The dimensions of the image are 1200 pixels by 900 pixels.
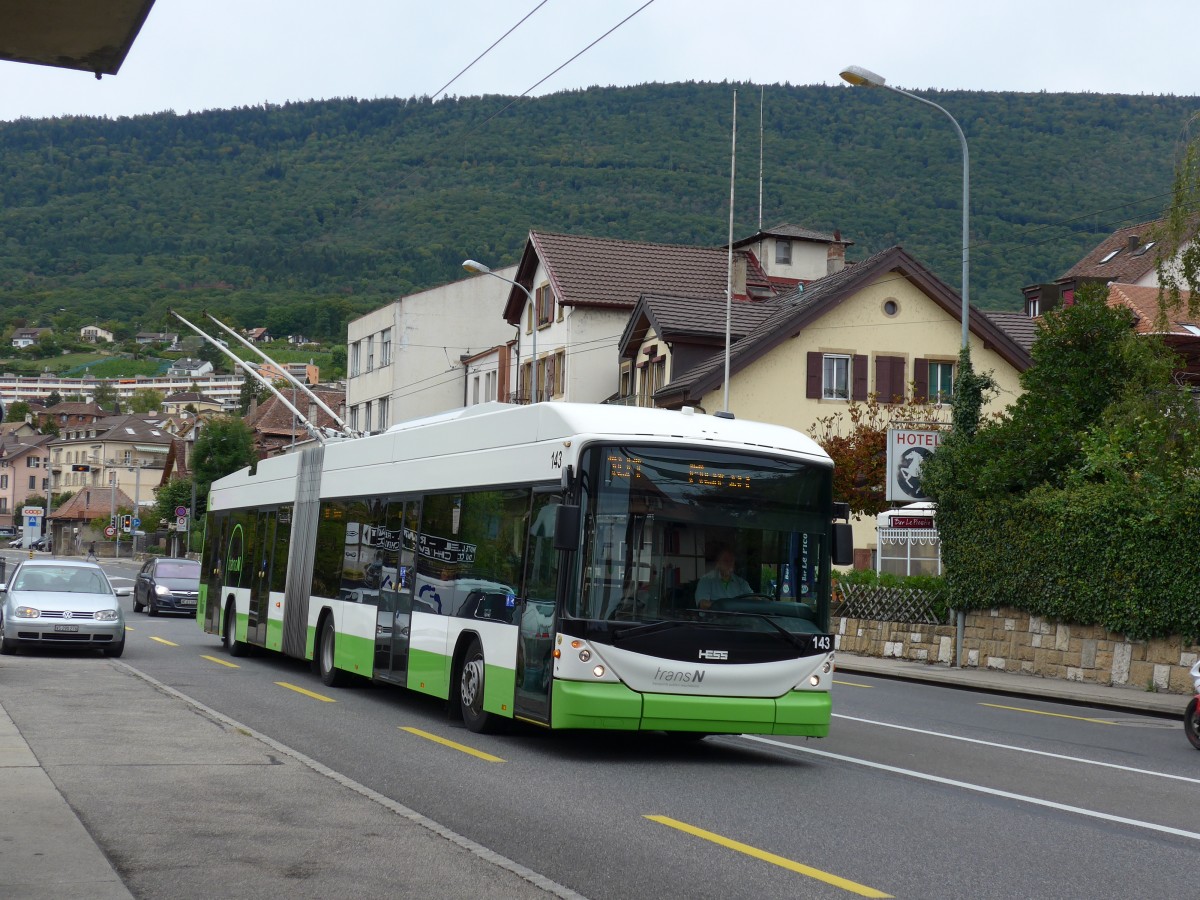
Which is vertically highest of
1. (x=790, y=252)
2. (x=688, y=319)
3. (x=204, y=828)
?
(x=790, y=252)

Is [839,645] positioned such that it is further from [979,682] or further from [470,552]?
[470,552]

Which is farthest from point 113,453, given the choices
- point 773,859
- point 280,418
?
point 773,859

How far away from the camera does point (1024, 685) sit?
24.1m

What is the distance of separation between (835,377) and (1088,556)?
72.7 feet

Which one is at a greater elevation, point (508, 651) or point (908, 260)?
point (908, 260)

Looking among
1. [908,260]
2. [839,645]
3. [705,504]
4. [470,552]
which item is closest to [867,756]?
[705,504]

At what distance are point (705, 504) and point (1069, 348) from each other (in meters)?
16.3

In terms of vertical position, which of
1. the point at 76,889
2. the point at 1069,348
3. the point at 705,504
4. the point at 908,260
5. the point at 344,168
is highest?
the point at 344,168

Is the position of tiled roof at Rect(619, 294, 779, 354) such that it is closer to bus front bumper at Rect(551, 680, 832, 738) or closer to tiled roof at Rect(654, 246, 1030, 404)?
tiled roof at Rect(654, 246, 1030, 404)

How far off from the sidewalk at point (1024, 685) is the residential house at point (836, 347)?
1572 cm

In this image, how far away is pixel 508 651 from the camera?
13.5 m

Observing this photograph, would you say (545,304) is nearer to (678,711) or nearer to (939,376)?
(939,376)

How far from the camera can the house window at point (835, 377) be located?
152 feet

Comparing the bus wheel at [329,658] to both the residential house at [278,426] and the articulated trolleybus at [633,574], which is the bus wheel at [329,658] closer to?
the articulated trolleybus at [633,574]
